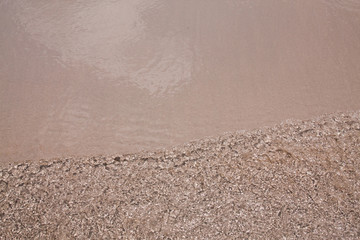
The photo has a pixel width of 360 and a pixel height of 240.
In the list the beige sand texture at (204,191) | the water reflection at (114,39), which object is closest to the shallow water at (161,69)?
the water reflection at (114,39)

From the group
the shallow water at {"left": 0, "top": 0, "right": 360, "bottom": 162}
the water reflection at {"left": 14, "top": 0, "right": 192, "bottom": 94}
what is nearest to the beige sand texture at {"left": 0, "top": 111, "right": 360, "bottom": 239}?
the shallow water at {"left": 0, "top": 0, "right": 360, "bottom": 162}

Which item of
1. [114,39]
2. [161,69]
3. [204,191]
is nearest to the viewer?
[204,191]

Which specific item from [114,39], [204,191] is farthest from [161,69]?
[204,191]

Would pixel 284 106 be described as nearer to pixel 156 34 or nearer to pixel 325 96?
pixel 325 96

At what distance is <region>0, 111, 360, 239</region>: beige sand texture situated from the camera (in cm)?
144

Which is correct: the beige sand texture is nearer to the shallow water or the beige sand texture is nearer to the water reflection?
the shallow water

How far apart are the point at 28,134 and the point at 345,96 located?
2.29 meters

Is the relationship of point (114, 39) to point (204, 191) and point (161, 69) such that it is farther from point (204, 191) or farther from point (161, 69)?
point (204, 191)

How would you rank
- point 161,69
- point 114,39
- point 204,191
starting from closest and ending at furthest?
point 204,191
point 161,69
point 114,39

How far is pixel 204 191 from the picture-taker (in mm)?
1556

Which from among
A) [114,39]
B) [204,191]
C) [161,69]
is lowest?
[204,191]

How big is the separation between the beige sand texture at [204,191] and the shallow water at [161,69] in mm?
160

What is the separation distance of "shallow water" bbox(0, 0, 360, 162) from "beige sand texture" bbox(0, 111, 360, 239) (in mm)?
160

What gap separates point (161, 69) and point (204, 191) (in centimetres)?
113
